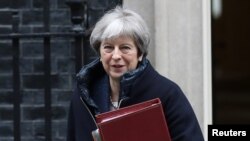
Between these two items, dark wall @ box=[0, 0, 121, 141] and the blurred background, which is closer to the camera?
the blurred background

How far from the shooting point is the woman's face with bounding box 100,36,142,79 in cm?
307

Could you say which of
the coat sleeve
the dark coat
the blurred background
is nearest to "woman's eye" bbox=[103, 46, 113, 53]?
the dark coat

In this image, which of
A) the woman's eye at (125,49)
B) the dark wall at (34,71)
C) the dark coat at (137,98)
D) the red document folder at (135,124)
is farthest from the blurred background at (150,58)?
the red document folder at (135,124)

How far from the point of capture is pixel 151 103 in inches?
115

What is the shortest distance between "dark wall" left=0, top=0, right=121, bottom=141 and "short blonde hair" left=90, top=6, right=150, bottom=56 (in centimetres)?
204

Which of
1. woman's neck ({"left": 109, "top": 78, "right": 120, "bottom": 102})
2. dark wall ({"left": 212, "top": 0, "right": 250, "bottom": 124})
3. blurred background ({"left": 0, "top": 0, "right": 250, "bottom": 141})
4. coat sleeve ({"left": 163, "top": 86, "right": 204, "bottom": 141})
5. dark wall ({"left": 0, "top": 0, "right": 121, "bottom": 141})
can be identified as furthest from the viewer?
dark wall ({"left": 0, "top": 0, "right": 121, "bottom": 141})

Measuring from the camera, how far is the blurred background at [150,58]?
15.9 ft

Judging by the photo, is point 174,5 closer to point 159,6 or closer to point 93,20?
point 159,6

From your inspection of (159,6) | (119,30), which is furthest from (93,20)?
(119,30)

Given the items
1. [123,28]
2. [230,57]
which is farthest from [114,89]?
[230,57]

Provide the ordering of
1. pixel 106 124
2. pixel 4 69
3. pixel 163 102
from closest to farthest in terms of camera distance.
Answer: pixel 106 124 → pixel 163 102 → pixel 4 69

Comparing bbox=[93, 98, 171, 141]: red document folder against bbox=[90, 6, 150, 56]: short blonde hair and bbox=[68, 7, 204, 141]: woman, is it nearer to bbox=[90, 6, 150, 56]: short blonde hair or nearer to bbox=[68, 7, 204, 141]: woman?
bbox=[68, 7, 204, 141]: woman

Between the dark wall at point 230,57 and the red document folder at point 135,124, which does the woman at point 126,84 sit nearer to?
the red document folder at point 135,124

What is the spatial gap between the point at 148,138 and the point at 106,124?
17 centimetres
